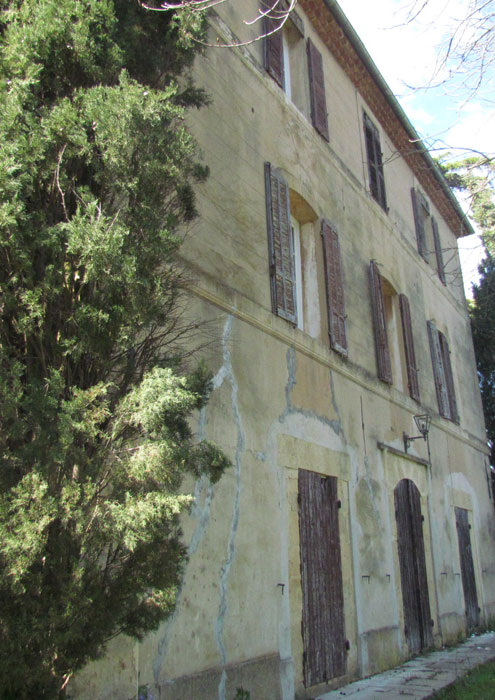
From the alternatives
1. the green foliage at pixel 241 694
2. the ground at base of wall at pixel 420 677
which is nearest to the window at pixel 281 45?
the green foliage at pixel 241 694

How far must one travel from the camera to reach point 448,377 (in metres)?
12.8

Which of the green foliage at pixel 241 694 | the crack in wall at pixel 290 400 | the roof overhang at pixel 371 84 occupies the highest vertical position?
the roof overhang at pixel 371 84

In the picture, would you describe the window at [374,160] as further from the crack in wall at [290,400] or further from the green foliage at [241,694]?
the green foliage at [241,694]

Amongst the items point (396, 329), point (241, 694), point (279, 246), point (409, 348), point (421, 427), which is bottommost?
point (241, 694)

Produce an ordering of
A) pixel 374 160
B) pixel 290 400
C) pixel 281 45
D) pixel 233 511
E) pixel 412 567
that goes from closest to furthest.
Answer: pixel 233 511 → pixel 290 400 → pixel 281 45 → pixel 412 567 → pixel 374 160

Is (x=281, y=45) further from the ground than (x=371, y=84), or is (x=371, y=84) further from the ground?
(x=371, y=84)

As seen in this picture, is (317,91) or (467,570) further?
(467,570)

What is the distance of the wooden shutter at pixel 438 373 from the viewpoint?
1195 centimetres

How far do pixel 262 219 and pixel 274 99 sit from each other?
180 centimetres

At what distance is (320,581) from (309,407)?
5.72 feet

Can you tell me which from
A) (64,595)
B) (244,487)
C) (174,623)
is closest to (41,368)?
(64,595)

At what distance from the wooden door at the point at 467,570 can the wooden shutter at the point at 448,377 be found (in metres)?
1.77

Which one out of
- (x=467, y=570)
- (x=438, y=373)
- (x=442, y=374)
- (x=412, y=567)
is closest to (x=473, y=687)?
(x=412, y=567)

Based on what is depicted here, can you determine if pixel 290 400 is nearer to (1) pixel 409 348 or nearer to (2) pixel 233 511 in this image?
(2) pixel 233 511
